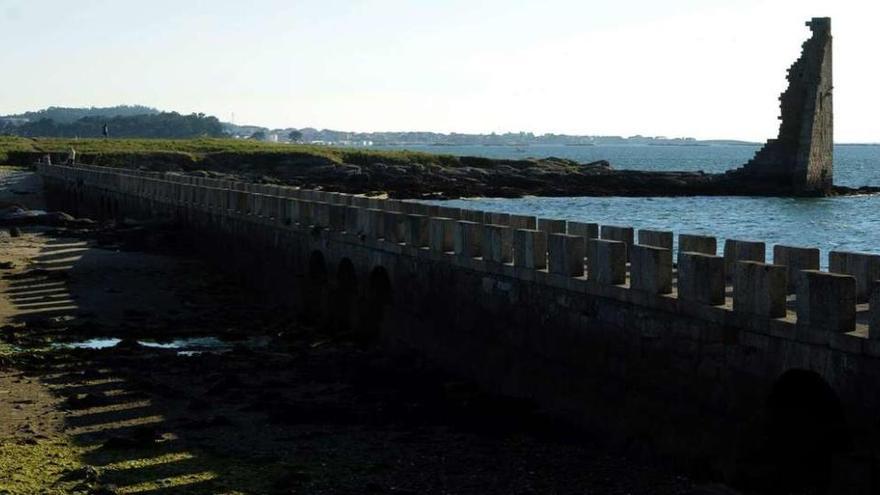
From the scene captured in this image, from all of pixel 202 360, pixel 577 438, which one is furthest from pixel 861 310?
pixel 202 360

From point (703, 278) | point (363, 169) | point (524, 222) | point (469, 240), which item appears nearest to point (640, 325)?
point (703, 278)

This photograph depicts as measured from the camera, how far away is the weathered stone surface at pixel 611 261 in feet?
48.6

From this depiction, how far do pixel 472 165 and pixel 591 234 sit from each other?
269 ft

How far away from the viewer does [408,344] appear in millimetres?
20641

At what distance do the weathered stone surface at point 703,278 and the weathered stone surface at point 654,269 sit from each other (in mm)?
553

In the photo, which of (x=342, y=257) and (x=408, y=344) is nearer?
(x=408, y=344)

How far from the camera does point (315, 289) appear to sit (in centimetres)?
2570

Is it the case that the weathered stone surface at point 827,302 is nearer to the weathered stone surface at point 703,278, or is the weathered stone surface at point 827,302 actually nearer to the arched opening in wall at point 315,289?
the weathered stone surface at point 703,278

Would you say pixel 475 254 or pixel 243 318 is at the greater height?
pixel 475 254

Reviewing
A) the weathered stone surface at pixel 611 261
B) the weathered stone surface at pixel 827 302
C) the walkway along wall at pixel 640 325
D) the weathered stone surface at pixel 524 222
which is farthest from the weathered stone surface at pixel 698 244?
the weathered stone surface at pixel 524 222

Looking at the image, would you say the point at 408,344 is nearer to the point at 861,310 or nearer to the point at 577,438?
the point at 577,438

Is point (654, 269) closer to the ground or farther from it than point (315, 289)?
Answer: farther from it

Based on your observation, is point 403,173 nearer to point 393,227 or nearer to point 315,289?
point 315,289

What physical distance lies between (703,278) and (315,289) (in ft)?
44.2
